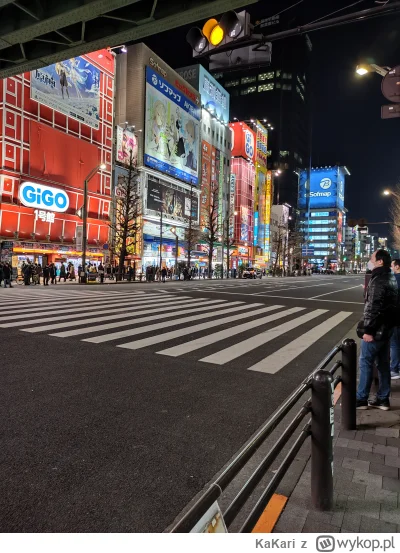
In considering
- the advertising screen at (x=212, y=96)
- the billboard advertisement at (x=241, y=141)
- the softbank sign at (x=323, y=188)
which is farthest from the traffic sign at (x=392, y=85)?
the softbank sign at (x=323, y=188)

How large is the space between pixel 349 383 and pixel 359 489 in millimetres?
1232

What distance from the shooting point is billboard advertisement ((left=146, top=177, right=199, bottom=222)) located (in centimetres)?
5662

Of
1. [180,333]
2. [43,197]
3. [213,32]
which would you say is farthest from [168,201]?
[213,32]

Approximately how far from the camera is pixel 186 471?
313cm

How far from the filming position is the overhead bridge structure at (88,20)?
532 centimetres

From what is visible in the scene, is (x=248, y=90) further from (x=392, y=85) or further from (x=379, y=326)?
(x=379, y=326)

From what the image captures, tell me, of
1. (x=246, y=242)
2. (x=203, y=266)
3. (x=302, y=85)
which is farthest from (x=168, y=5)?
(x=302, y=85)

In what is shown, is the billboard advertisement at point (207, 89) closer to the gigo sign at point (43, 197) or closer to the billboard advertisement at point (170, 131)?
the billboard advertisement at point (170, 131)

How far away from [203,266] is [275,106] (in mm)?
102362

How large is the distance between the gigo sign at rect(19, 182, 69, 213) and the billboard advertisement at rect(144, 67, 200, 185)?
20151 mm

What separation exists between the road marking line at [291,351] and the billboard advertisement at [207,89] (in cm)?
7472

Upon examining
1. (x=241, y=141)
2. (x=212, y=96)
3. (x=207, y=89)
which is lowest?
(x=241, y=141)

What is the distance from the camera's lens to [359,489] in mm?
2805
